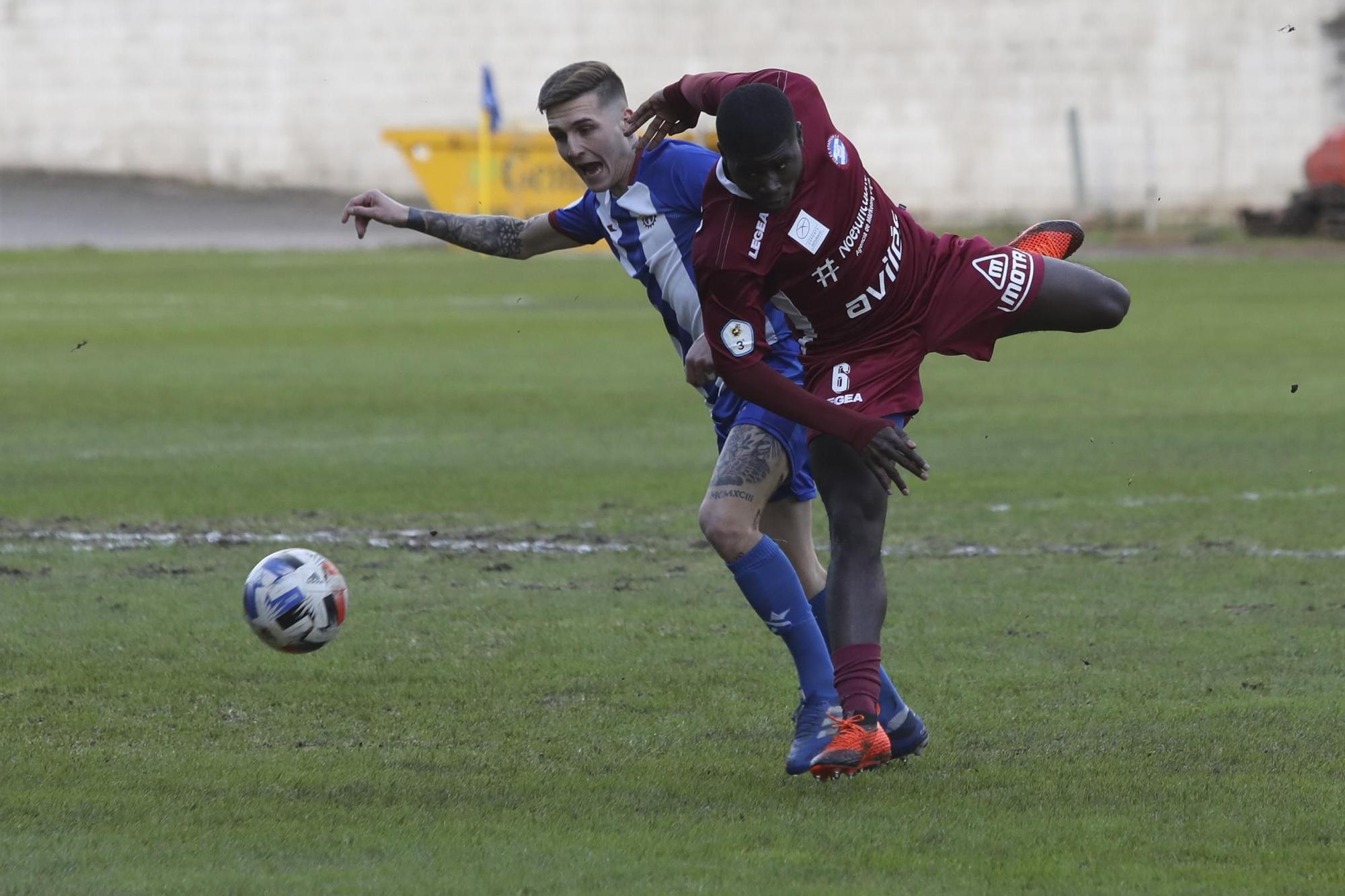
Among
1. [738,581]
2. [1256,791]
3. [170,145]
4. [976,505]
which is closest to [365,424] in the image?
[976,505]

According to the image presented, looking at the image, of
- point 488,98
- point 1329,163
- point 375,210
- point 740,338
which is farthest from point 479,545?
point 1329,163

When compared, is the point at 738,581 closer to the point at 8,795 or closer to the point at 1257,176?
the point at 8,795

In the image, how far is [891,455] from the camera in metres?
4.59

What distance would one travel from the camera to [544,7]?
147 feet

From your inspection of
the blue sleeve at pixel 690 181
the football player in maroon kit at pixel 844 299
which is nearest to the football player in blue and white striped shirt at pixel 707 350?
the blue sleeve at pixel 690 181

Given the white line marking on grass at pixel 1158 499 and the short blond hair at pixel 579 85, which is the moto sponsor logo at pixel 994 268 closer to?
the short blond hair at pixel 579 85

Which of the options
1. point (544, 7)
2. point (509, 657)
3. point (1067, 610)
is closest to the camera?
point (509, 657)

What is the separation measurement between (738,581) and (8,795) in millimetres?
1829

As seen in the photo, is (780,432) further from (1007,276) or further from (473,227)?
(473,227)

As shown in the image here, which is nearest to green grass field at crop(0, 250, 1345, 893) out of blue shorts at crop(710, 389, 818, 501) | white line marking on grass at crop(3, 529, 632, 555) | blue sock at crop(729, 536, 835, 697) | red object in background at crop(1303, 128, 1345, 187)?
white line marking on grass at crop(3, 529, 632, 555)

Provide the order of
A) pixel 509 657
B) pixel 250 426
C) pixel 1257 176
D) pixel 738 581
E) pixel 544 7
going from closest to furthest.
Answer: pixel 738 581
pixel 509 657
pixel 250 426
pixel 1257 176
pixel 544 7

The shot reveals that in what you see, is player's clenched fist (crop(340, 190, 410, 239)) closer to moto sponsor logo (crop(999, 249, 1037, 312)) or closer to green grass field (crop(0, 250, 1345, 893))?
green grass field (crop(0, 250, 1345, 893))

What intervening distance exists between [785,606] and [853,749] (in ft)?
1.52

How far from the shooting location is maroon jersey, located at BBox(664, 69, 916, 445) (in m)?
4.67
